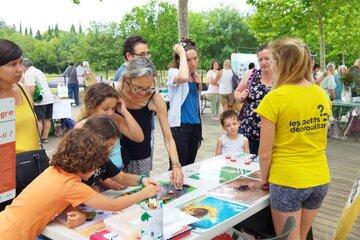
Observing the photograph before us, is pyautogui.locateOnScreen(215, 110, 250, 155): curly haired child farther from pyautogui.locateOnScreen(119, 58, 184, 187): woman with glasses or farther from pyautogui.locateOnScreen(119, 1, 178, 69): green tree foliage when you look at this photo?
pyautogui.locateOnScreen(119, 1, 178, 69): green tree foliage

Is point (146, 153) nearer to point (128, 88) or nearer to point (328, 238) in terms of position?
point (128, 88)

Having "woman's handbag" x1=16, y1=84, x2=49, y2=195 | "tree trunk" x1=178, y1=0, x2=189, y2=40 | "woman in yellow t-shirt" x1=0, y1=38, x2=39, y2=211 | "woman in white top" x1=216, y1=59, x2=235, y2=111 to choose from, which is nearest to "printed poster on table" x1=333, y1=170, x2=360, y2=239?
"woman's handbag" x1=16, y1=84, x2=49, y2=195

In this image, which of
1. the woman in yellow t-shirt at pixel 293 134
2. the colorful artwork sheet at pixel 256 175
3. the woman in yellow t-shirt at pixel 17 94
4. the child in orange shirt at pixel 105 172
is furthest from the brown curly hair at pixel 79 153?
the colorful artwork sheet at pixel 256 175

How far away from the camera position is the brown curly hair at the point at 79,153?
1.69 metres

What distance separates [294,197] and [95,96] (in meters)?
1.26

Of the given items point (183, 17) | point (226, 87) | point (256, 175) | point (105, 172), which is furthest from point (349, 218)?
point (226, 87)

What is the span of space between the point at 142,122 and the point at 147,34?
15.6 meters

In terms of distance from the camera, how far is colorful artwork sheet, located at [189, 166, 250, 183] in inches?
95.0

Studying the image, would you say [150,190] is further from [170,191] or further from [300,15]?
[300,15]

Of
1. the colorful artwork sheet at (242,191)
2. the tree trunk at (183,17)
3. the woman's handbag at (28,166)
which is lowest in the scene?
the colorful artwork sheet at (242,191)

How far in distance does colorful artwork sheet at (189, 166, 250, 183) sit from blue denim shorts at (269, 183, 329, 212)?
412mm

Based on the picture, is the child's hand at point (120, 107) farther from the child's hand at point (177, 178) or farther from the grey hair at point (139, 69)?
the child's hand at point (177, 178)

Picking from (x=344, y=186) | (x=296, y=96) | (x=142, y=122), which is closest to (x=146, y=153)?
(x=142, y=122)

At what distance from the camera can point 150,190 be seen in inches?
77.5
